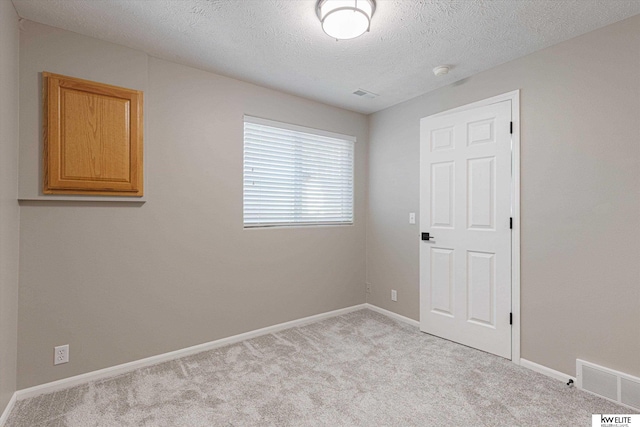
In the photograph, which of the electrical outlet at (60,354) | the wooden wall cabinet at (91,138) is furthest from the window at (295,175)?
the electrical outlet at (60,354)

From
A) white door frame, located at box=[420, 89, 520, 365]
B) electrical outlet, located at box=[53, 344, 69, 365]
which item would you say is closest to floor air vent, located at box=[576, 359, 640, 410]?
white door frame, located at box=[420, 89, 520, 365]

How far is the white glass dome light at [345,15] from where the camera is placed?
1.83 metres

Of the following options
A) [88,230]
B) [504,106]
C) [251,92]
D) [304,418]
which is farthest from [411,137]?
[88,230]

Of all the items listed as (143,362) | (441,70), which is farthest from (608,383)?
(143,362)

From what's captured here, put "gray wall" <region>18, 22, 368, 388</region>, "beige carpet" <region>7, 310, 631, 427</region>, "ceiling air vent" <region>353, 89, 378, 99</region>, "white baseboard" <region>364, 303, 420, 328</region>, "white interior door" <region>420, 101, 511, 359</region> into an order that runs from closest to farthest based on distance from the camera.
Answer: "beige carpet" <region>7, 310, 631, 427</region> → "gray wall" <region>18, 22, 368, 388</region> → "white interior door" <region>420, 101, 511, 359</region> → "ceiling air vent" <region>353, 89, 378, 99</region> → "white baseboard" <region>364, 303, 420, 328</region>

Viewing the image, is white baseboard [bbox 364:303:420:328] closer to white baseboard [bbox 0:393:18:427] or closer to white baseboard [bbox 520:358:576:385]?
white baseboard [bbox 520:358:576:385]

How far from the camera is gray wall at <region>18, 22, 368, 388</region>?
216 cm

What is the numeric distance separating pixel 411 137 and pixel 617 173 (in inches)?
72.0

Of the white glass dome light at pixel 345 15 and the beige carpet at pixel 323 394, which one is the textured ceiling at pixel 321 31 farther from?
the beige carpet at pixel 323 394

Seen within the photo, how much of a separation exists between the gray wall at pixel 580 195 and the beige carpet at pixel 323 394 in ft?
1.34

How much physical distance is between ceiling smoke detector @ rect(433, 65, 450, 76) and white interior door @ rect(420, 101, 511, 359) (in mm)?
452

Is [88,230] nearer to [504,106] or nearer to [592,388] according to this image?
[504,106]

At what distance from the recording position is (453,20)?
2.07m

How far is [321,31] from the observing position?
2.21 metres
